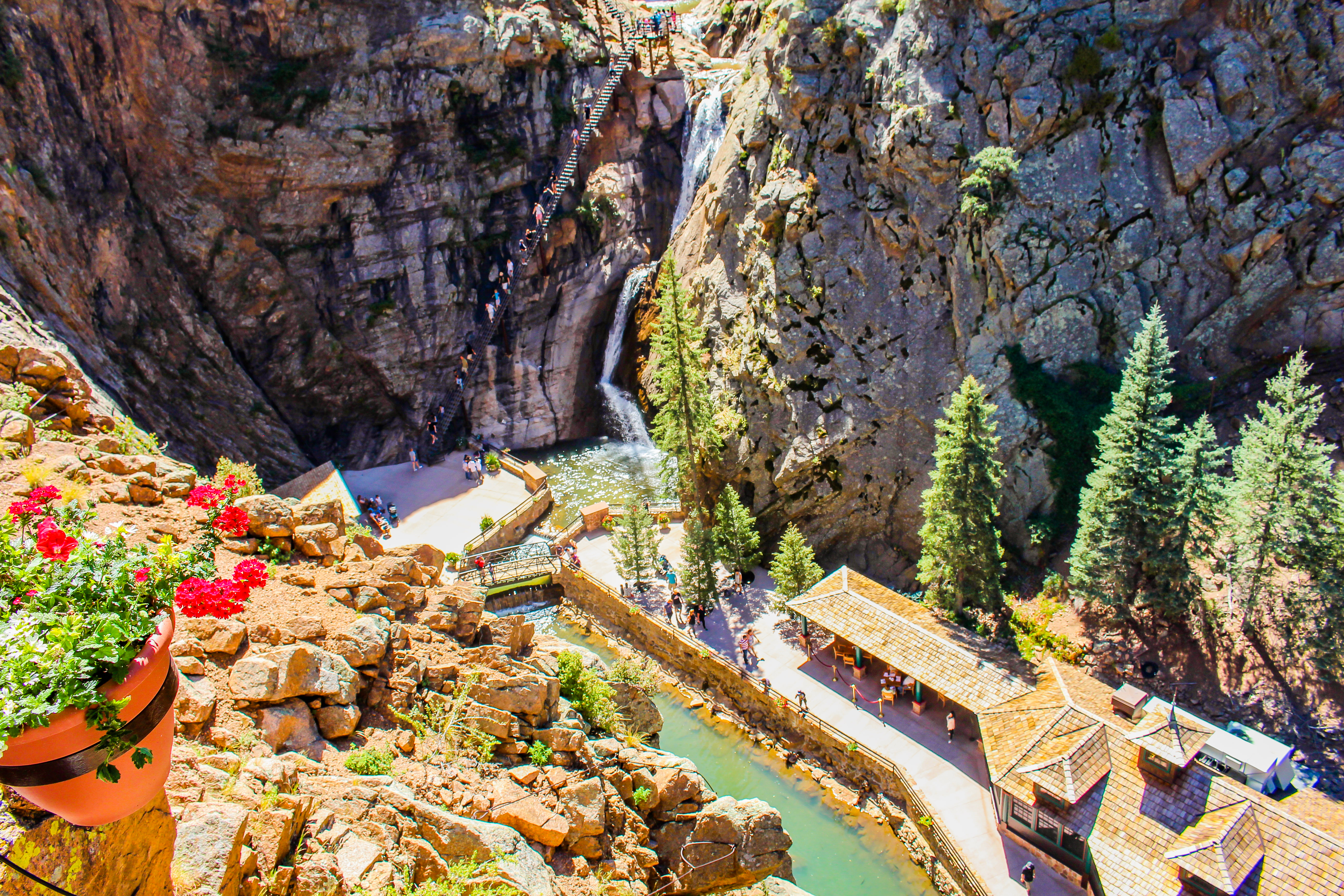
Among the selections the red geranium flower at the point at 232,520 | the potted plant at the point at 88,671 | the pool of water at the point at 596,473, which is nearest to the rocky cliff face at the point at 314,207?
the pool of water at the point at 596,473

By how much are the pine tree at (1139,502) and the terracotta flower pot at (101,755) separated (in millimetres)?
22446

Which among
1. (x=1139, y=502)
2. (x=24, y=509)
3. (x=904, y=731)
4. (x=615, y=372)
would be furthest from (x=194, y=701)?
(x=615, y=372)

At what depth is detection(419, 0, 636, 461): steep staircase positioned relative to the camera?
4275 cm

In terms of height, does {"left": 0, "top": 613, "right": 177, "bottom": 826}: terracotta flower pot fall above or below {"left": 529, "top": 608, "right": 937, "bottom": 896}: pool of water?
above

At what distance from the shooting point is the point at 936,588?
78.3 feet

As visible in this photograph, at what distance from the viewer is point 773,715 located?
76.7 ft

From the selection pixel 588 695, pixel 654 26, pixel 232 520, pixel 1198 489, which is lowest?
pixel 588 695

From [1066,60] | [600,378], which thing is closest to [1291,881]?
[1066,60]

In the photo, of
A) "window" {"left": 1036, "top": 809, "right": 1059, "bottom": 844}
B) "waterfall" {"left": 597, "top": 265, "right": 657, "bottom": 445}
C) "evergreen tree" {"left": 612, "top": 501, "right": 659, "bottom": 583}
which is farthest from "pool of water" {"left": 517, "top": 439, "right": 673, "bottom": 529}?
"window" {"left": 1036, "top": 809, "right": 1059, "bottom": 844}

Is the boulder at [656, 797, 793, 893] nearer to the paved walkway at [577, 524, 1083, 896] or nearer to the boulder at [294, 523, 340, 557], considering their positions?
the boulder at [294, 523, 340, 557]

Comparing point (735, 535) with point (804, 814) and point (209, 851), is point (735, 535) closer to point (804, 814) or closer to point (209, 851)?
point (804, 814)

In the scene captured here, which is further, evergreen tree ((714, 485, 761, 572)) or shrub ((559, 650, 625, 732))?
evergreen tree ((714, 485, 761, 572))

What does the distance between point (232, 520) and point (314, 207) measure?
1250 inches

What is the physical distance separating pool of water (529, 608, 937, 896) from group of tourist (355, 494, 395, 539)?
1468 cm
